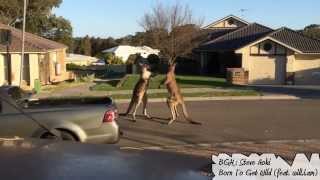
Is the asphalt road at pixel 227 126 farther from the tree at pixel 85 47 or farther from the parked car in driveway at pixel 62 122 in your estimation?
the tree at pixel 85 47

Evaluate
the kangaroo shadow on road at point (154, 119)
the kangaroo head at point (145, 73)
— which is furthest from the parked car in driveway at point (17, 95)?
the kangaroo head at point (145, 73)

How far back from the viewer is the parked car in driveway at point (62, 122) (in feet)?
34.5

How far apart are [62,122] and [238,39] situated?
153ft

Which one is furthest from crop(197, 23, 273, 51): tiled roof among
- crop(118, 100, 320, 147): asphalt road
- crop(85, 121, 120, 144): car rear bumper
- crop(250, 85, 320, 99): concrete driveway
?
crop(85, 121, 120, 144): car rear bumper

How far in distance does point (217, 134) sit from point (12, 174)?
40.4 feet

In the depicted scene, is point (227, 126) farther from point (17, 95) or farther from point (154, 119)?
point (17, 95)

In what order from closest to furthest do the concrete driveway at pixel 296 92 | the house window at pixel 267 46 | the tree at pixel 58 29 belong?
the concrete driveway at pixel 296 92, the house window at pixel 267 46, the tree at pixel 58 29

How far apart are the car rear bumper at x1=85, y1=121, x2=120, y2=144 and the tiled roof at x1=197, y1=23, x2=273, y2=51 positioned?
133 feet

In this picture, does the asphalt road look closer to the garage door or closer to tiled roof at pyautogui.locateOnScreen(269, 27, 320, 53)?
the garage door

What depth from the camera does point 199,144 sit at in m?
13.5

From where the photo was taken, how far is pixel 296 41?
169 ft

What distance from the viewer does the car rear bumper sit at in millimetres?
11172

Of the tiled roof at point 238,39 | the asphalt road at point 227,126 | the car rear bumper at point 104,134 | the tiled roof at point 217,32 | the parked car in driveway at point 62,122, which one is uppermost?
the tiled roof at point 217,32

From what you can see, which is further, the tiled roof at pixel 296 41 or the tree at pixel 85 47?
the tree at pixel 85 47
